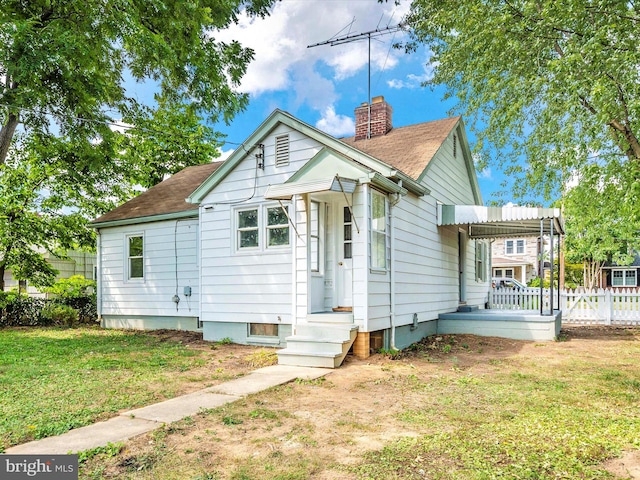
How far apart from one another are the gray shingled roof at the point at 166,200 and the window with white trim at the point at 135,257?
67 cm

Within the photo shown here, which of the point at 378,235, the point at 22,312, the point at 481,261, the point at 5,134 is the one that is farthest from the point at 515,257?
the point at 5,134

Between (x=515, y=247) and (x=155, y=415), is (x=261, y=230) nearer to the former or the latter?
(x=155, y=415)

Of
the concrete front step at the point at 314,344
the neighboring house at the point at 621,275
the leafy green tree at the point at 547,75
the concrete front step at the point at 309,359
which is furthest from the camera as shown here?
the neighboring house at the point at 621,275

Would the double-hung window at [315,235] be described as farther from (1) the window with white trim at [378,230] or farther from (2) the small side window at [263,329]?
(2) the small side window at [263,329]

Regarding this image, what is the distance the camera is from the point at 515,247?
36.9 meters

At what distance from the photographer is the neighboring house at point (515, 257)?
35.5 metres

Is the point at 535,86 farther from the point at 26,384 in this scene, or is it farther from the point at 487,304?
the point at 26,384

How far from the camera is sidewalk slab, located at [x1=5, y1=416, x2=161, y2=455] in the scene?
373 cm

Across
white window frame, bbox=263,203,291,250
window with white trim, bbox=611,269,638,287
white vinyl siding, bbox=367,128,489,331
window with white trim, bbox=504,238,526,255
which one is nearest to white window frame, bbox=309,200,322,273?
white window frame, bbox=263,203,291,250

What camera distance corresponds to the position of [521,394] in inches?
222

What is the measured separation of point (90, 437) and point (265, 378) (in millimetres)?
2771

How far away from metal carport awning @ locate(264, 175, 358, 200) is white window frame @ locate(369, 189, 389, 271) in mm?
601

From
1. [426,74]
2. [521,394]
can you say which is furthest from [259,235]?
[426,74]

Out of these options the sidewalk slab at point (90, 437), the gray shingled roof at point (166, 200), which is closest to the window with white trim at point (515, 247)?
the gray shingled roof at point (166, 200)
